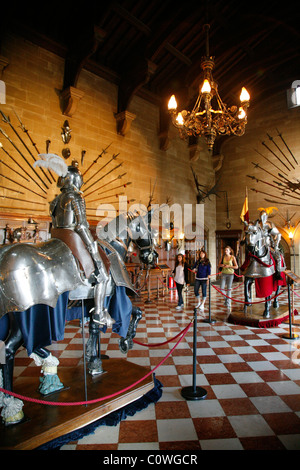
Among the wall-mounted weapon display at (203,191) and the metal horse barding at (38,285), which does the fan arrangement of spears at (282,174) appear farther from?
the metal horse barding at (38,285)

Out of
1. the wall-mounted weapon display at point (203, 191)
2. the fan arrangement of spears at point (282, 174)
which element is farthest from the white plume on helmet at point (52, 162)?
the fan arrangement of spears at point (282, 174)

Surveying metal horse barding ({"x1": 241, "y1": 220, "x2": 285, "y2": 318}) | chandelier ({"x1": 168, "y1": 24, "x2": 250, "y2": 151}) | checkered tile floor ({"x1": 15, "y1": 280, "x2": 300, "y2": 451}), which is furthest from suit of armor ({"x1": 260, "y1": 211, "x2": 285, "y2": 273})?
chandelier ({"x1": 168, "y1": 24, "x2": 250, "y2": 151})

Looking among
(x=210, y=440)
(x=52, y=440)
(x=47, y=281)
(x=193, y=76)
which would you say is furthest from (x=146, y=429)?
(x=193, y=76)

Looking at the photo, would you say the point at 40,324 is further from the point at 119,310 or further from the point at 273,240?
the point at 273,240

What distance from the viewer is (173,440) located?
2193mm

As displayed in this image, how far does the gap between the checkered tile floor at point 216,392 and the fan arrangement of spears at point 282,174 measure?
8.39 m

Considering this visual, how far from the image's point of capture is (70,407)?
2.45 m

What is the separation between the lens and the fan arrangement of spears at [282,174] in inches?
481

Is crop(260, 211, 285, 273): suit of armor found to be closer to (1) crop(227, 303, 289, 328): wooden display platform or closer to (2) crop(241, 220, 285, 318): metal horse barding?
(2) crop(241, 220, 285, 318): metal horse barding

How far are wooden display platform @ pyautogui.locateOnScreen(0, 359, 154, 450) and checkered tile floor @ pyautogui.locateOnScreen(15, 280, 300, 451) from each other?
0.15m

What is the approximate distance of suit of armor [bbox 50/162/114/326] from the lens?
2.75 meters

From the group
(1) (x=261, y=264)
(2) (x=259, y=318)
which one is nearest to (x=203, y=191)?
(1) (x=261, y=264)

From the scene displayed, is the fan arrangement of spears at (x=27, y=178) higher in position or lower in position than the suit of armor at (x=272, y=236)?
higher

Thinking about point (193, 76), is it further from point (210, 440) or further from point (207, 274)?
point (210, 440)
